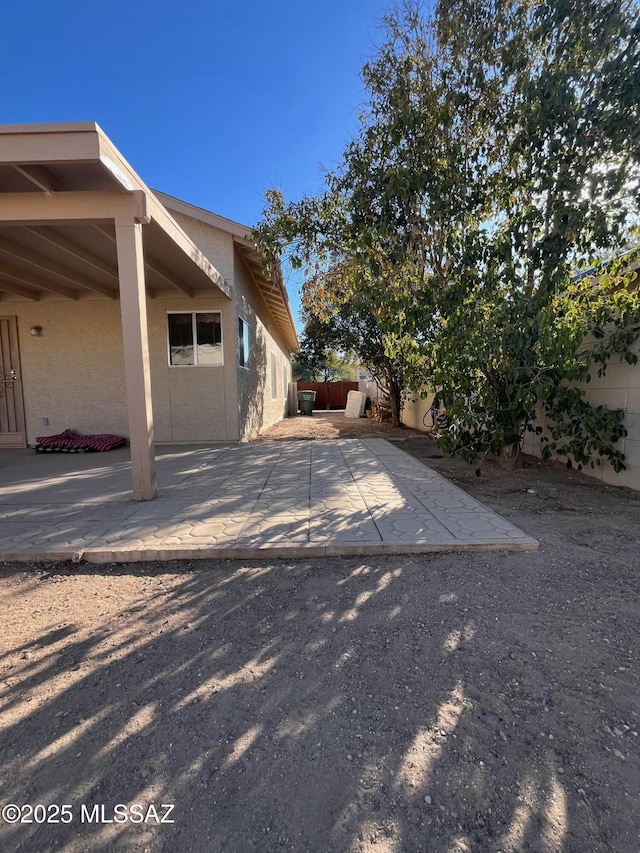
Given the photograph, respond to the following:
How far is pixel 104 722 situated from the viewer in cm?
165

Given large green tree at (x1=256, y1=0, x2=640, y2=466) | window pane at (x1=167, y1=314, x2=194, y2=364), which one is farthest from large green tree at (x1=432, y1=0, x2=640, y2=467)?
window pane at (x1=167, y1=314, x2=194, y2=364)

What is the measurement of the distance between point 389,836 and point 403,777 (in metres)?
0.20

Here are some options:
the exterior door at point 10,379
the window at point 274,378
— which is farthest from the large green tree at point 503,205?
the window at point 274,378

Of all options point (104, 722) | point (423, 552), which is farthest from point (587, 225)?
point (104, 722)

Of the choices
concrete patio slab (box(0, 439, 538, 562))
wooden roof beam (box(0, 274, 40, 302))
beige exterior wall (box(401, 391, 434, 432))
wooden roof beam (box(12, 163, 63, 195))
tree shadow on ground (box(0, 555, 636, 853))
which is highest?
wooden roof beam (box(12, 163, 63, 195))

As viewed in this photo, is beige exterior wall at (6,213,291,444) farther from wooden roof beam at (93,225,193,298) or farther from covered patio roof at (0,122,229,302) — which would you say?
covered patio roof at (0,122,229,302)

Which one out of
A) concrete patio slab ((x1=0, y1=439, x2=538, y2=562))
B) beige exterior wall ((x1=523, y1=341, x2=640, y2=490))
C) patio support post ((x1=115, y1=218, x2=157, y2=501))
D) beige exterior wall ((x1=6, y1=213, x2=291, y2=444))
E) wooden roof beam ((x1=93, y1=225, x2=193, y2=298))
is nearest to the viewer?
concrete patio slab ((x1=0, y1=439, x2=538, y2=562))

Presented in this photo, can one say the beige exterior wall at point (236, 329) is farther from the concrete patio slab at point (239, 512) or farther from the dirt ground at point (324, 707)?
the dirt ground at point (324, 707)

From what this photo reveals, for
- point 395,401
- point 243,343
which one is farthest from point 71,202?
point 395,401

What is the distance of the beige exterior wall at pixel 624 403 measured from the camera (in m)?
4.78

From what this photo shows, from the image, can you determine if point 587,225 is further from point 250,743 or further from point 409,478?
point 250,743

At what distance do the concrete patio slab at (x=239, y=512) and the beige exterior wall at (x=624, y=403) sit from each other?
2.03 m

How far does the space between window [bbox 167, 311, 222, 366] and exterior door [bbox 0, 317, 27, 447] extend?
10.3ft

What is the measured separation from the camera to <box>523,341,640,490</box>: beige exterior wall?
4.78 meters
